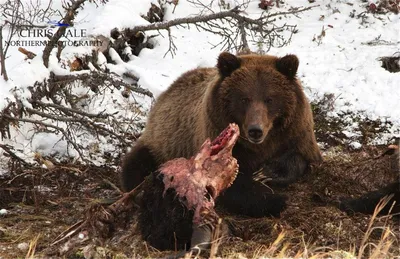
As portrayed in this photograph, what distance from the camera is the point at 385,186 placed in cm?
502

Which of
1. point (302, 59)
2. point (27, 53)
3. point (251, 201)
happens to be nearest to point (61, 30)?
point (27, 53)

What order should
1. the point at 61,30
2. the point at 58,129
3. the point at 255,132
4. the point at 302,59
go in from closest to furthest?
the point at 255,132, the point at 58,129, the point at 61,30, the point at 302,59

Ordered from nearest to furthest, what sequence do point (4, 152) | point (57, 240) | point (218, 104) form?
point (57, 240), point (218, 104), point (4, 152)

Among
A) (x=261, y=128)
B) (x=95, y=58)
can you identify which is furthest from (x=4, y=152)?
(x=261, y=128)

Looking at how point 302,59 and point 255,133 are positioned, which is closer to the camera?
point 255,133

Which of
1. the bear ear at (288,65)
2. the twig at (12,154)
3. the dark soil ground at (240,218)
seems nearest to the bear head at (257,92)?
the bear ear at (288,65)

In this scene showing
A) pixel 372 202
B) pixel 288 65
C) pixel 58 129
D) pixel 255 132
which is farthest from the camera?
pixel 58 129

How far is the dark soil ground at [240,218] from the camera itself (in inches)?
163

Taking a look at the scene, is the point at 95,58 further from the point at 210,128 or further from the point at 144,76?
the point at 210,128

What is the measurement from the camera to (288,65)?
4.95 metres

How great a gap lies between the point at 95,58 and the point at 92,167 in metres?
2.08

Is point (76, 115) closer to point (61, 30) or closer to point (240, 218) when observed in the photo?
point (61, 30)

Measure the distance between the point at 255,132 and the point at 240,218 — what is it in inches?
28.4

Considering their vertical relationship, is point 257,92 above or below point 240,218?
above
